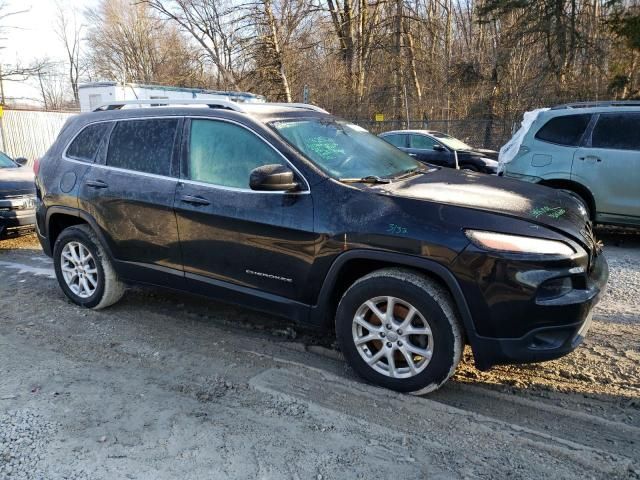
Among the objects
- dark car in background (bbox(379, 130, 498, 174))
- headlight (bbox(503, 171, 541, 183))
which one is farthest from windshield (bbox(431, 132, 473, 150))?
headlight (bbox(503, 171, 541, 183))

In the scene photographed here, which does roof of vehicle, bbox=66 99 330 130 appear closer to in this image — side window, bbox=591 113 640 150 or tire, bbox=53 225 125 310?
tire, bbox=53 225 125 310

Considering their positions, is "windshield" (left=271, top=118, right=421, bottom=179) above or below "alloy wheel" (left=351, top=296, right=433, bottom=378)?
above

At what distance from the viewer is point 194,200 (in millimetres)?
3797

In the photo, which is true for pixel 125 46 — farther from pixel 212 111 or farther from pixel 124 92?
pixel 212 111

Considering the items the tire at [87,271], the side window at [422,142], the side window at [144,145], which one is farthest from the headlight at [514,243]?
the side window at [422,142]

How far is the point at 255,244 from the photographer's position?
355cm

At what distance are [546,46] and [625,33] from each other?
3816 millimetres

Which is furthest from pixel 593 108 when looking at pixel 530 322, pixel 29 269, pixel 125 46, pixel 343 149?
pixel 125 46

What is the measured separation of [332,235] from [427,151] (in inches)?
404

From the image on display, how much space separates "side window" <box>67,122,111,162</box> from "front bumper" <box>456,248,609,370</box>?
3580mm

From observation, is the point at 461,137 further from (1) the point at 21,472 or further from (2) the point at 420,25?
(1) the point at 21,472

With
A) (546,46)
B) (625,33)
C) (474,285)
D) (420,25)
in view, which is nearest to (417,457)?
(474,285)

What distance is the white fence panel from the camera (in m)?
17.5

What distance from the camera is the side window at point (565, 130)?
22.0 feet
